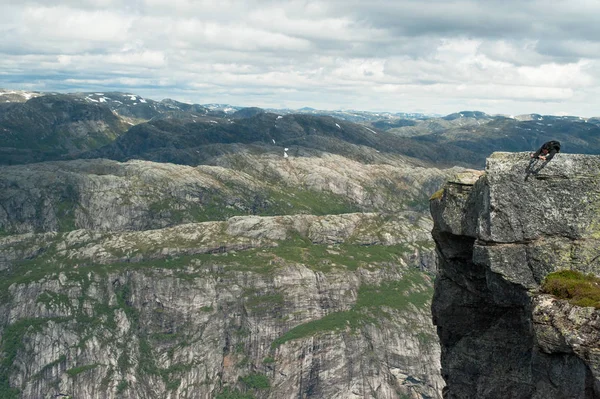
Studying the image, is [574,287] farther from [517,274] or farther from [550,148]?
[550,148]

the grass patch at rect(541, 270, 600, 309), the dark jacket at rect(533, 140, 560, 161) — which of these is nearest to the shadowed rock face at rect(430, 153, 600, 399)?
the dark jacket at rect(533, 140, 560, 161)

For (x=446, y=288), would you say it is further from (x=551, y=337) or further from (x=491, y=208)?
(x=551, y=337)

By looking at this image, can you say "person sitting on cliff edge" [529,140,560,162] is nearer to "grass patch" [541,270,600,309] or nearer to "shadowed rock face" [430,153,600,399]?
"shadowed rock face" [430,153,600,399]

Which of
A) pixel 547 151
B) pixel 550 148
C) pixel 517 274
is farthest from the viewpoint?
pixel 547 151

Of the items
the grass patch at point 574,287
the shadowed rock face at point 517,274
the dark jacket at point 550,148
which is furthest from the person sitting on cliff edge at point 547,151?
the grass patch at point 574,287

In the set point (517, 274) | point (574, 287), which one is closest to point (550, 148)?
point (517, 274)

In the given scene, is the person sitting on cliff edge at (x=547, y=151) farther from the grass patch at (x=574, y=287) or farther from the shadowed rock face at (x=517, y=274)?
the grass patch at (x=574, y=287)
